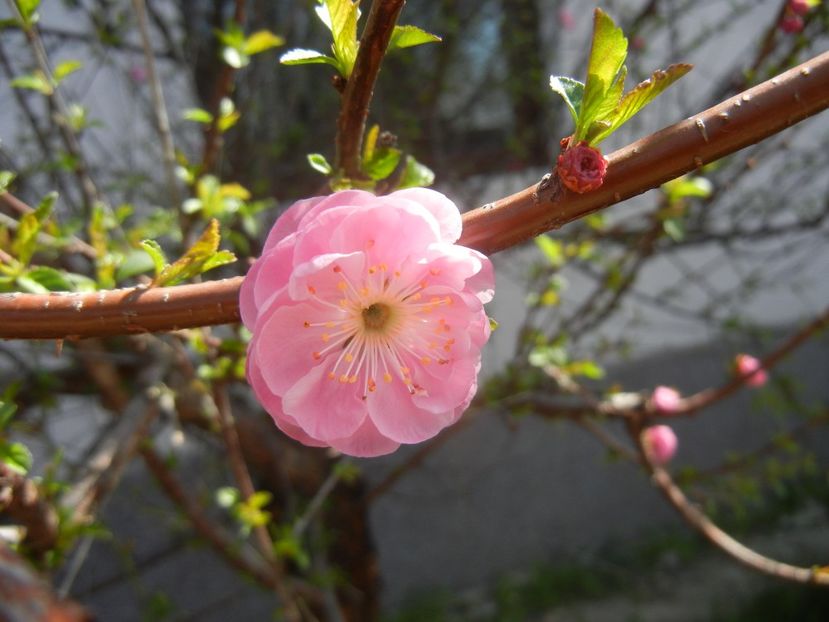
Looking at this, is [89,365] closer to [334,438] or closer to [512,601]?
[334,438]

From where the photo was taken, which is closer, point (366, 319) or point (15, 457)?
point (366, 319)

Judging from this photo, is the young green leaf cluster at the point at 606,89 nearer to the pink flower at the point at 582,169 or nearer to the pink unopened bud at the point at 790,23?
the pink flower at the point at 582,169

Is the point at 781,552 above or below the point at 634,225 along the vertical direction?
below

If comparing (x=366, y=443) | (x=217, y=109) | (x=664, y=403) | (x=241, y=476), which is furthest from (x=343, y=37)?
(x=664, y=403)

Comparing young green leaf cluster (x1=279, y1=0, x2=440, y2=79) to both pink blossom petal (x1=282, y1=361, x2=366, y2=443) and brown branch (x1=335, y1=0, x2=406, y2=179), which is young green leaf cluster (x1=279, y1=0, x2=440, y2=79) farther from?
pink blossom petal (x1=282, y1=361, x2=366, y2=443)

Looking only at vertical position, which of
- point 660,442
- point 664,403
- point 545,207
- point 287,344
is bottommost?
point 660,442

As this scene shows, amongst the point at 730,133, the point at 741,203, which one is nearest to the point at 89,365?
the point at 730,133

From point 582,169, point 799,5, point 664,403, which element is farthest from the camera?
point 664,403

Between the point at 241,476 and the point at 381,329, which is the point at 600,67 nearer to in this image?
the point at 381,329
